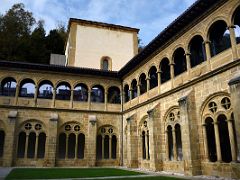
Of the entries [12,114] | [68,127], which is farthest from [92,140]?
[12,114]

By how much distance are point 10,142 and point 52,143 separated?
118 inches

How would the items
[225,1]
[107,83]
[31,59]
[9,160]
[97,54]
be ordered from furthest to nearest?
[31,59]
[97,54]
[107,83]
[9,160]
[225,1]

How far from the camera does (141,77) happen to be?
19.2m

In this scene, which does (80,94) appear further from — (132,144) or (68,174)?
(68,174)

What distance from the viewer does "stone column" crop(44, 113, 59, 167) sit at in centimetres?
1827

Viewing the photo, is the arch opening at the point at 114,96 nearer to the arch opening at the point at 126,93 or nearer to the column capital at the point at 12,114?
the arch opening at the point at 126,93

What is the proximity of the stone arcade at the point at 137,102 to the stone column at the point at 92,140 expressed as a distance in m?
0.08

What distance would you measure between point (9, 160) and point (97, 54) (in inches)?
533

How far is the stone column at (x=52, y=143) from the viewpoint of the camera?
18266 millimetres

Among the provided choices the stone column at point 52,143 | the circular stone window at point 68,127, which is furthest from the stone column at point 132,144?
the stone column at point 52,143

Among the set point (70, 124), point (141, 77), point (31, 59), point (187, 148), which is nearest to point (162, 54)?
point (141, 77)

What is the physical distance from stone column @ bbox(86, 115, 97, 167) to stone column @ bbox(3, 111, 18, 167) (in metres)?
5.54

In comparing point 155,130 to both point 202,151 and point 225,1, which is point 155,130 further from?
point 225,1

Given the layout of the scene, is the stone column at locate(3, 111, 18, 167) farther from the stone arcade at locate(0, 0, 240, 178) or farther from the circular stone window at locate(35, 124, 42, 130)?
the circular stone window at locate(35, 124, 42, 130)
